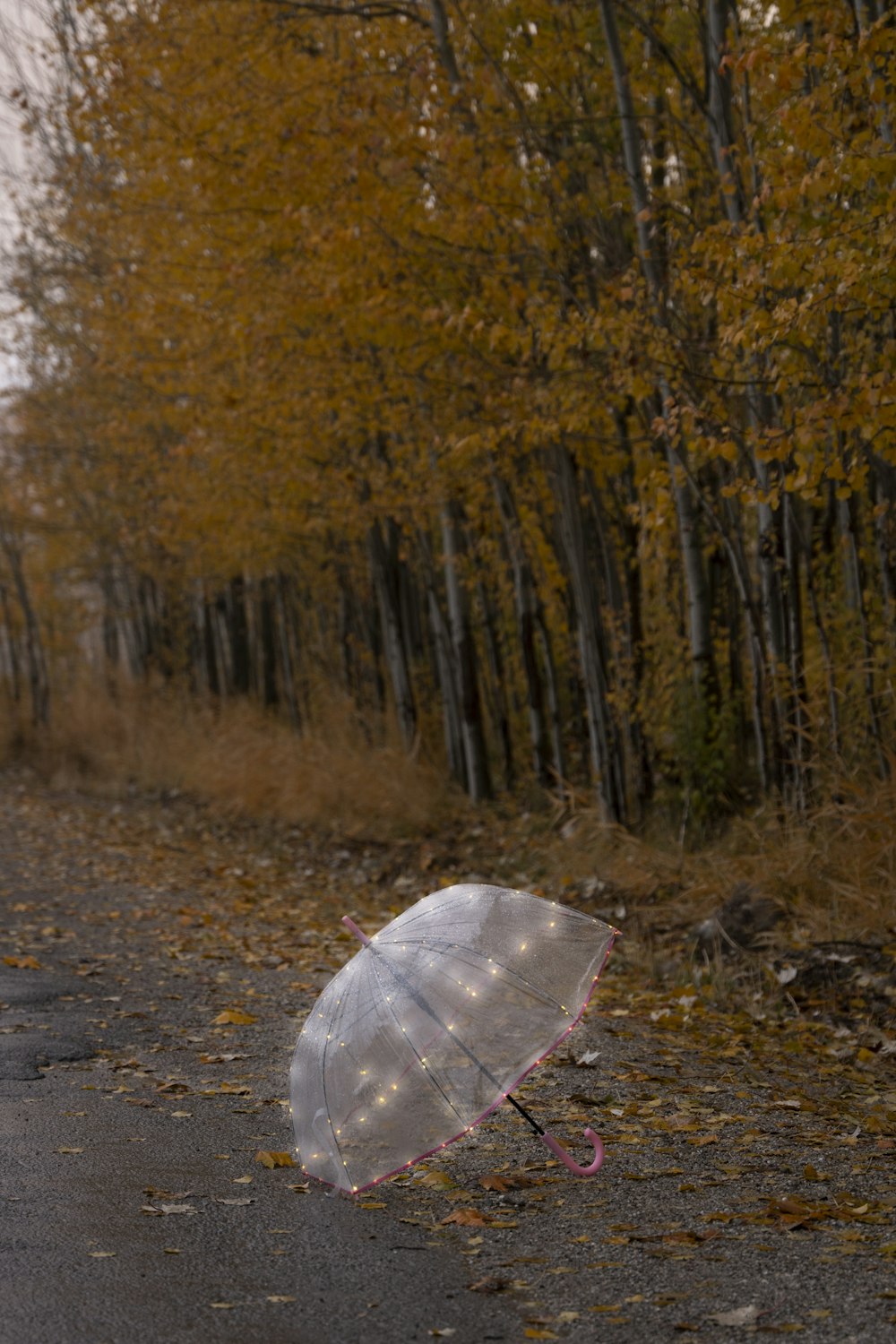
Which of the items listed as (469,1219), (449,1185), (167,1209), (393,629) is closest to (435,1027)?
(469,1219)

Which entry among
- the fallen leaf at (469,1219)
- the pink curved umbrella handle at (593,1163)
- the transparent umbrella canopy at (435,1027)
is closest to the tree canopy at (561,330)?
the transparent umbrella canopy at (435,1027)

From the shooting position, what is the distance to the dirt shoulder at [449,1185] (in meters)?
3.28

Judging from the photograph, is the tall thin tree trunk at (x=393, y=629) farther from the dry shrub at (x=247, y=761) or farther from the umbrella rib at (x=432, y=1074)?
the umbrella rib at (x=432, y=1074)

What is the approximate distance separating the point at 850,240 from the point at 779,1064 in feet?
11.8

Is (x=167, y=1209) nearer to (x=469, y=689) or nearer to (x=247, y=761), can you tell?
(x=469, y=689)

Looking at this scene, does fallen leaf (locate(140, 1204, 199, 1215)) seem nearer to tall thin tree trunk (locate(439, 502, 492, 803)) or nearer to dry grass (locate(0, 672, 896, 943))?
dry grass (locate(0, 672, 896, 943))

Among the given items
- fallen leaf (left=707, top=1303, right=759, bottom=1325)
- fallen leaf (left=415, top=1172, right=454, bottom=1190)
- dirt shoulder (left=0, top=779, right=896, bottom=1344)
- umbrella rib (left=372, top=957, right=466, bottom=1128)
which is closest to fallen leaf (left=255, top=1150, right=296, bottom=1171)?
dirt shoulder (left=0, top=779, right=896, bottom=1344)

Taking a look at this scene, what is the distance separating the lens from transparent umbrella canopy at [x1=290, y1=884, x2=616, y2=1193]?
3791 millimetres

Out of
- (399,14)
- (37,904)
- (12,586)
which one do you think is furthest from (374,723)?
(12,586)

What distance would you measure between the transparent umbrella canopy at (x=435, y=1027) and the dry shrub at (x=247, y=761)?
357 inches

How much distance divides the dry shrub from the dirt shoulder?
587cm

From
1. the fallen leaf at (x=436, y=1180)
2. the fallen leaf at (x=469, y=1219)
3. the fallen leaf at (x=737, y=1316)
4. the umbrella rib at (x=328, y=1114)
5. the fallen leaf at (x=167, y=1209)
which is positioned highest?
the umbrella rib at (x=328, y=1114)

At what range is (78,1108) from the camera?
5016 mm

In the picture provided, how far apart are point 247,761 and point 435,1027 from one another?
12.4 m
